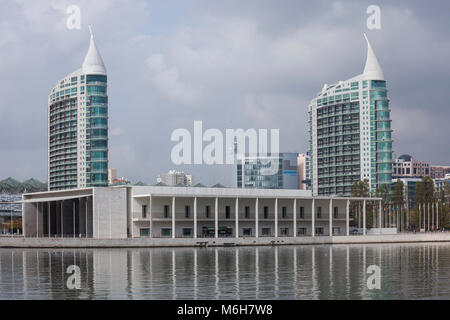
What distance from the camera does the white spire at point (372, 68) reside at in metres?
172

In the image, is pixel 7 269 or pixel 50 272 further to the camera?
pixel 7 269

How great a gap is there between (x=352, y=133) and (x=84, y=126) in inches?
2557

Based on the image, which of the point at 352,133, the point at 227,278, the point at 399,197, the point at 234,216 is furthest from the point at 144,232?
the point at 352,133

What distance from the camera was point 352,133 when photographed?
176875 millimetres

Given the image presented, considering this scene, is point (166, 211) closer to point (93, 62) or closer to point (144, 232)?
point (144, 232)

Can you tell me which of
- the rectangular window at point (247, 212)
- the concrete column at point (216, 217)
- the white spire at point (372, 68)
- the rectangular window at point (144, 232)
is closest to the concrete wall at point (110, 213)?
the rectangular window at point (144, 232)

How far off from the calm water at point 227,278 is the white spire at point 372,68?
112 m

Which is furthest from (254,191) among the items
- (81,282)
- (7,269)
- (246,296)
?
(246,296)

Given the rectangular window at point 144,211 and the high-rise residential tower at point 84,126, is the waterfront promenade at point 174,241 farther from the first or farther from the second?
the high-rise residential tower at point 84,126

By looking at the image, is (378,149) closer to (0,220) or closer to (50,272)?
(0,220)

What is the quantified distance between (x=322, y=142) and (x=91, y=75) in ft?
196

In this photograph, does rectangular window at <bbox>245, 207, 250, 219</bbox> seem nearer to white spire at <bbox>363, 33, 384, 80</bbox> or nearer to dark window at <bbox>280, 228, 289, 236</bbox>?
dark window at <bbox>280, 228, 289, 236</bbox>

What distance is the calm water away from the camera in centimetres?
3659
